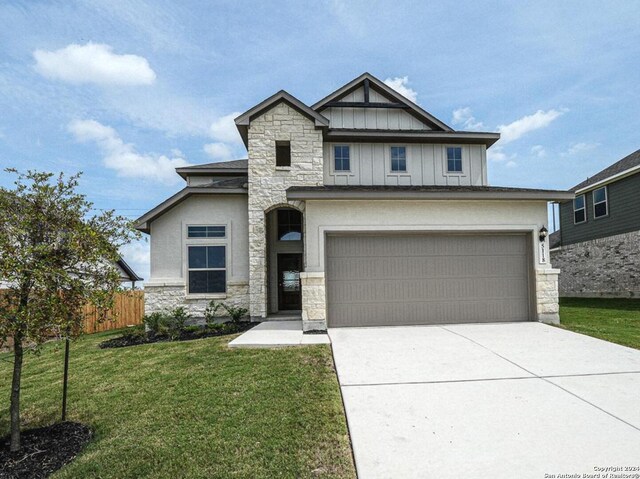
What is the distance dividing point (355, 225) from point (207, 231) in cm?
529

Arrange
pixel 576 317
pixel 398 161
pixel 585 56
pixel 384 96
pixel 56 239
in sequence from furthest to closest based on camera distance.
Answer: pixel 384 96 < pixel 398 161 < pixel 576 317 < pixel 585 56 < pixel 56 239

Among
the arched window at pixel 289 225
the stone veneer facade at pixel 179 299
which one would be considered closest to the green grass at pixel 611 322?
the arched window at pixel 289 225

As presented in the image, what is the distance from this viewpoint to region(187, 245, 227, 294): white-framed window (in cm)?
1175

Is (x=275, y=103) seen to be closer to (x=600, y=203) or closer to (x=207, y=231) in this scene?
(x=207, y=231)

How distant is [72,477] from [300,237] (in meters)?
9.99

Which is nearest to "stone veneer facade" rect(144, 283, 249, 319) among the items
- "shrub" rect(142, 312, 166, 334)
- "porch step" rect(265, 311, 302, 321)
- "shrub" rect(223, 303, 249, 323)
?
"shrub" rect(223, 303, 249, 323)

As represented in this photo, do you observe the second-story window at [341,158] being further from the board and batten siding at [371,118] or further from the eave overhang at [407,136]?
the board and batten siding at [371,118]

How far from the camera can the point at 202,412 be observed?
4523 millimetres

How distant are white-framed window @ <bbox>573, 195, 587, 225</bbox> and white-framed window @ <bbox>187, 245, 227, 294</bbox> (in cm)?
1873

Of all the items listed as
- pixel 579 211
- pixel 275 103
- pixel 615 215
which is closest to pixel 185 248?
pixel 275 103

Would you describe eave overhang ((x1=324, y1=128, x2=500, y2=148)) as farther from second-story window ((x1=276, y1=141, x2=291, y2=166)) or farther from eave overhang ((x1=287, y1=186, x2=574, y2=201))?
eave overhang ((x1=287, y1=186, x2=574, y2=201))

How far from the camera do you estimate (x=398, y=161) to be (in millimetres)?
12500

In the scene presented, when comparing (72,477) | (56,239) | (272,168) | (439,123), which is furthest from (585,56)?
(72,477)

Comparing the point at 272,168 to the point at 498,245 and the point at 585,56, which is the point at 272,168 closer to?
the point at 498,245
